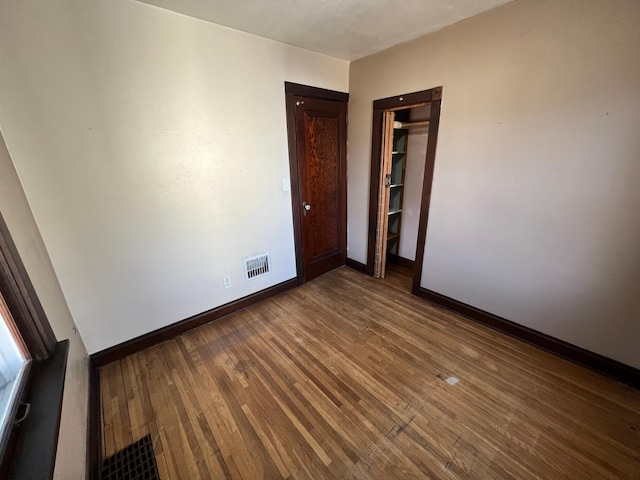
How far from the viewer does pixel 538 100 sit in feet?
5.59

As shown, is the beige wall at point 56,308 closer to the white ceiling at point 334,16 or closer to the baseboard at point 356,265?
the white ceiling at point 334,16

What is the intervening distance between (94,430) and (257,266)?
155 cm

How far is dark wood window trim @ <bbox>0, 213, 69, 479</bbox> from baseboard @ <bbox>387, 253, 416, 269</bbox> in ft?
10.8

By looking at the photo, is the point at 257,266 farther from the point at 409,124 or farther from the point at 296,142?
the point at 409,124

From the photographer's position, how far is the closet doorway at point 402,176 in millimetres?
2354

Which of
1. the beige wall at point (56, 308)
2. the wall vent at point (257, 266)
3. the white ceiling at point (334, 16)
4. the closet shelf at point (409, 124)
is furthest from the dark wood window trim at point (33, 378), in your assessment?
the closet shelf at point (409, 124)

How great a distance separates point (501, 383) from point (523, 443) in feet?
1.30

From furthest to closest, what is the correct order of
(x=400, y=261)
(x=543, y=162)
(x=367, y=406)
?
(x=400, y=261) < (x=543, y=162) < (x=367, y=406)

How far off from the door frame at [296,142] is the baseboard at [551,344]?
151cm

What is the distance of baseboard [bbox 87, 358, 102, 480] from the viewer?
4.05ft

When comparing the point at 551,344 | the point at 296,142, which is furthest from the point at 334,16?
the point at 551,344

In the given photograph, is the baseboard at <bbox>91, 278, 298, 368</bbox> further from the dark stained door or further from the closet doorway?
the closet doorway

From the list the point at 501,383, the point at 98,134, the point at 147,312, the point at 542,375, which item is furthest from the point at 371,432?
the point at 98,134

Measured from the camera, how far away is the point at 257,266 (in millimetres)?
2607
